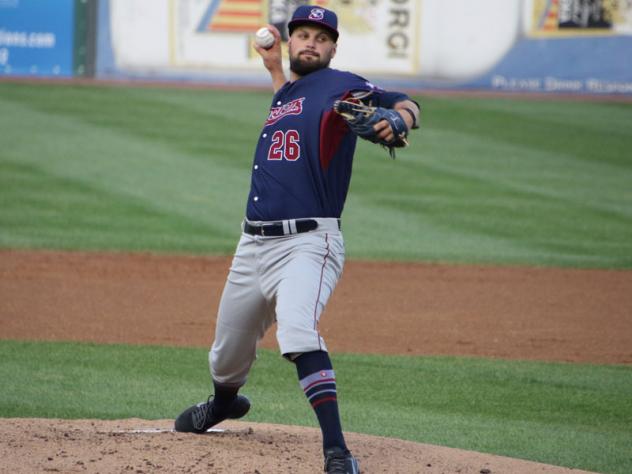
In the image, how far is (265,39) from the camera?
5.30 m

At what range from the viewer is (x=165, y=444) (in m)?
4.89

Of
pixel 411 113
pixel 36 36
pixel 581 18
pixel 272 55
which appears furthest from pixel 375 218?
pixel 36 36

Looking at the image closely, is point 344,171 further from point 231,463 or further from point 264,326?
point 231,463

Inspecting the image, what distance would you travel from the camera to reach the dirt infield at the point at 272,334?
479 centimetres

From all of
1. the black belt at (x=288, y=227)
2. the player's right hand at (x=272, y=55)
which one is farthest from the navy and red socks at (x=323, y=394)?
the player's right hand at (x=272, y=55)

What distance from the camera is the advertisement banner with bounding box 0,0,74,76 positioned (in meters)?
19.5

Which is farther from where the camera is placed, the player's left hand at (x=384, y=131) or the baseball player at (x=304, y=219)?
the baseball player at (x=304, y=219)

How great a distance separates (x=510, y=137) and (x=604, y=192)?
3.27 meters

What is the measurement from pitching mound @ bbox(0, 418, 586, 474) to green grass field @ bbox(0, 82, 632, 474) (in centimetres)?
56

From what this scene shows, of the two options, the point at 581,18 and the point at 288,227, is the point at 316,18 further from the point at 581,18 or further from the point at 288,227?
the point at 581,18

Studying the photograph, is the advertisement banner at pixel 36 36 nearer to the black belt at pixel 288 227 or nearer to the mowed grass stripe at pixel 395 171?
the mowed grass stripe at pixel 395 171

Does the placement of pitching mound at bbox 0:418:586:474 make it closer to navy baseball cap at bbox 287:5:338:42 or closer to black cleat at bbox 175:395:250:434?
black cleat at bbox 175:395:250:434

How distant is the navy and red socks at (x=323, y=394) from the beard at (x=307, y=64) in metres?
1.25

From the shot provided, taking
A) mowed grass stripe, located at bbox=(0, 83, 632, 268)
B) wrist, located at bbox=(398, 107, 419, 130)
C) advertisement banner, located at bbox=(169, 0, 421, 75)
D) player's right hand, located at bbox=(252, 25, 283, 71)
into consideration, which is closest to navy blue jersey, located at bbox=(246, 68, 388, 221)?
wrist, located at bbox=(398, 107, 419, 130)
